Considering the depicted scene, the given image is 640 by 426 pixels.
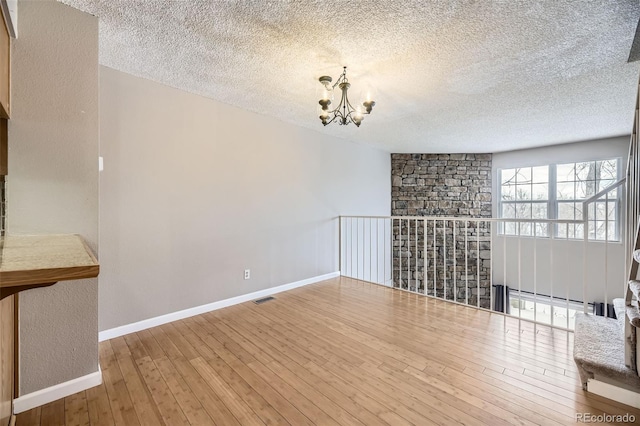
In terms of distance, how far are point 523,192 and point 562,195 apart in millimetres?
596

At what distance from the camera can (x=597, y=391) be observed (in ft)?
5.26

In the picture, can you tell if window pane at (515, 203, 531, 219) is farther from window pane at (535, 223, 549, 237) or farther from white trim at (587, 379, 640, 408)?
white trim at (587, 379, 640, 408)

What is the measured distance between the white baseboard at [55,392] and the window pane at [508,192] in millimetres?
6743

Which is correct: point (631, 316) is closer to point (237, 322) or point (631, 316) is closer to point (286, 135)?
point (237, 322)

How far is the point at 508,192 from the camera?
18.6 ft

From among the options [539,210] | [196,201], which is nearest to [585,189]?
[539,210]

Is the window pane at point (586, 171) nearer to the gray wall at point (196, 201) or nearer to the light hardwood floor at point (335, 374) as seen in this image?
the light hardwood floor at point (335, 374)

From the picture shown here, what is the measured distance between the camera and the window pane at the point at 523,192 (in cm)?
541

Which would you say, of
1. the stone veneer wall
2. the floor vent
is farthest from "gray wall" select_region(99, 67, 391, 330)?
the stone veneer wall

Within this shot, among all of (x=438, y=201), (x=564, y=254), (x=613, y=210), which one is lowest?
(x=564, y=254)

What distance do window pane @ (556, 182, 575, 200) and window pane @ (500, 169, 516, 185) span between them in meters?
0.73

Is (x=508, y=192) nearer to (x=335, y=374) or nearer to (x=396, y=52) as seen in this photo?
(x=396, y=52)

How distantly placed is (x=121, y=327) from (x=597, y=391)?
135 inches

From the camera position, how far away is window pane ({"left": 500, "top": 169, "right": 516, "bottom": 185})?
18.4ft
